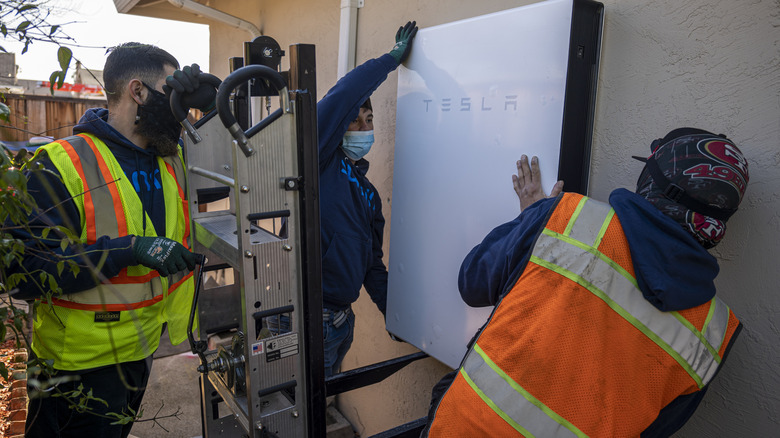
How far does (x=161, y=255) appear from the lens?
68.1 inches

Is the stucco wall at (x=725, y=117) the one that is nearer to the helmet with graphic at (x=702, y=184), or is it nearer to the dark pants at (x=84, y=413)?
the helmet with graphic at (x=702, y=184)

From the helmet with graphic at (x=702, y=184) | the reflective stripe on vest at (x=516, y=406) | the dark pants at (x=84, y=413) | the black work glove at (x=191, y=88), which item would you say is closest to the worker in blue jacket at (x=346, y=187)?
the black work glove at (x=191, y=88)

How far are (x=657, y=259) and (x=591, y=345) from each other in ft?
0.84

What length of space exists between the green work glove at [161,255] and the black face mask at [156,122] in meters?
0.48

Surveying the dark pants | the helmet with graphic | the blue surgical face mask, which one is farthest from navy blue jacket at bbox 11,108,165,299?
the helmet with graphic

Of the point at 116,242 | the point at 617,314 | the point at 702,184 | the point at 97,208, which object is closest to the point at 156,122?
the point at 97,208

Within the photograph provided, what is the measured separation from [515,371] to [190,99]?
1332mm

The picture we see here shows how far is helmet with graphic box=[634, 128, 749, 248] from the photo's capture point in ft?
4.11

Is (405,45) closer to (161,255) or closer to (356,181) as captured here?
(356,181)

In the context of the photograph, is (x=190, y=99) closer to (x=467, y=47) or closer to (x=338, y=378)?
(x=467, y=47)

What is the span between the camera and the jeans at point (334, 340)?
234cm

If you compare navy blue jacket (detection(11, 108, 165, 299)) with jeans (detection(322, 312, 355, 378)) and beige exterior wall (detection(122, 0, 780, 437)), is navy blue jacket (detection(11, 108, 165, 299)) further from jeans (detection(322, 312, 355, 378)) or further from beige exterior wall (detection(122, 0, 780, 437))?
beige exterior wall (detection(122, 0, 780, 437))

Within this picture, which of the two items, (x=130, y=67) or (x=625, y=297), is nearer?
(x=625, y=297)

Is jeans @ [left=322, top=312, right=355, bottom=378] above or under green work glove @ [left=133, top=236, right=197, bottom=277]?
under
